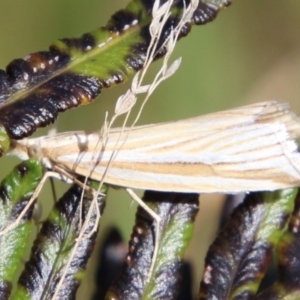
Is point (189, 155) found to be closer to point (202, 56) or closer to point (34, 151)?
point (34, 151)

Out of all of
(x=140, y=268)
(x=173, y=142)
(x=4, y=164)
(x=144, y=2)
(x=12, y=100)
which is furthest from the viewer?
(x=4, y=164)

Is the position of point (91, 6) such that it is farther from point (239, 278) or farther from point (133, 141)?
point (239, 278)

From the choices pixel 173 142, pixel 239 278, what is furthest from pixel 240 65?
pixel 239 278

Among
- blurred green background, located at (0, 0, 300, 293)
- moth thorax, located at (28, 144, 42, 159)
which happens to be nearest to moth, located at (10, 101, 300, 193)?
moth thorax, located at (28, 144, 42, 159)

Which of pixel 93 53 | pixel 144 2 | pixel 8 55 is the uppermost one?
pixel 8 55

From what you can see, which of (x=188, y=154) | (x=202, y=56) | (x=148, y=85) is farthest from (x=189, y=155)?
(x=202, y=56)

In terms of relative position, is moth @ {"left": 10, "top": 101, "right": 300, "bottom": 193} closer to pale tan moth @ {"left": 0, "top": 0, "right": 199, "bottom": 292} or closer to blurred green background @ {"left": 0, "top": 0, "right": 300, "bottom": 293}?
pale tan moth @ {"left": 0, "top": 0, "right": 199, "bottom": 292}
